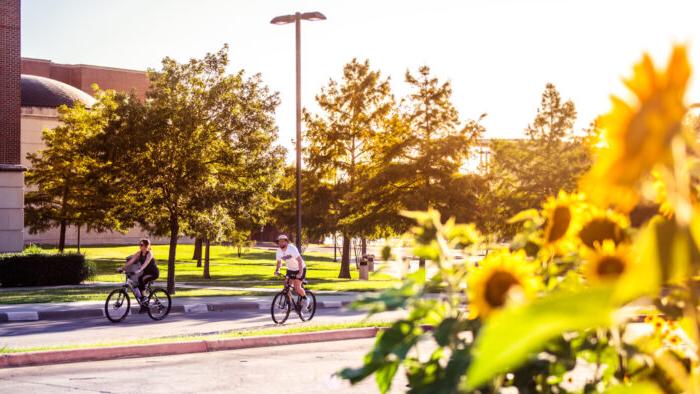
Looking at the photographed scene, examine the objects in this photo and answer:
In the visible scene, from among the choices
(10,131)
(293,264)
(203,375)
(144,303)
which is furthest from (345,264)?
(203,375)

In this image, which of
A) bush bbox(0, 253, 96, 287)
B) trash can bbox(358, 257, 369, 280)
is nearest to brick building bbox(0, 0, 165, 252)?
bush bbox(0, 253, 96, 287)

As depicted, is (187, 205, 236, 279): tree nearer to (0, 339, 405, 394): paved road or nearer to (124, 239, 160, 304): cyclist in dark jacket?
(124, 239, 160, 304): cyclist in dark jacket

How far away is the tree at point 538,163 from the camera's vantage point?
3238cm

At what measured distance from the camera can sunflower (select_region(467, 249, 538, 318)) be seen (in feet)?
5.08

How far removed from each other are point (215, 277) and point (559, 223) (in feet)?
132

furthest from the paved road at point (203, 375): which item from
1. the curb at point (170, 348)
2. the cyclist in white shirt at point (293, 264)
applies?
the cyclist in white shirt at point (293, 264)

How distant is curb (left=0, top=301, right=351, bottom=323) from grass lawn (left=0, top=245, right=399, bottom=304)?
2500mm

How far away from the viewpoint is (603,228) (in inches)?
62.8

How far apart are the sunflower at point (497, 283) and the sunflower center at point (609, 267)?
0.18m

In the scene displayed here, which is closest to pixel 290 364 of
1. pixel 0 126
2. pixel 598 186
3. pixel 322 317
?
pixel 322 317

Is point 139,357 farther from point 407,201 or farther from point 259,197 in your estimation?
point 407,201

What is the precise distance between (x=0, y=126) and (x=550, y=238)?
110ft

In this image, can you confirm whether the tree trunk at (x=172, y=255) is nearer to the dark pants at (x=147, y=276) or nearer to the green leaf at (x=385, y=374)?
the dark pants at (x=147, y=276)

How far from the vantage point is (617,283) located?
60 centimetres
